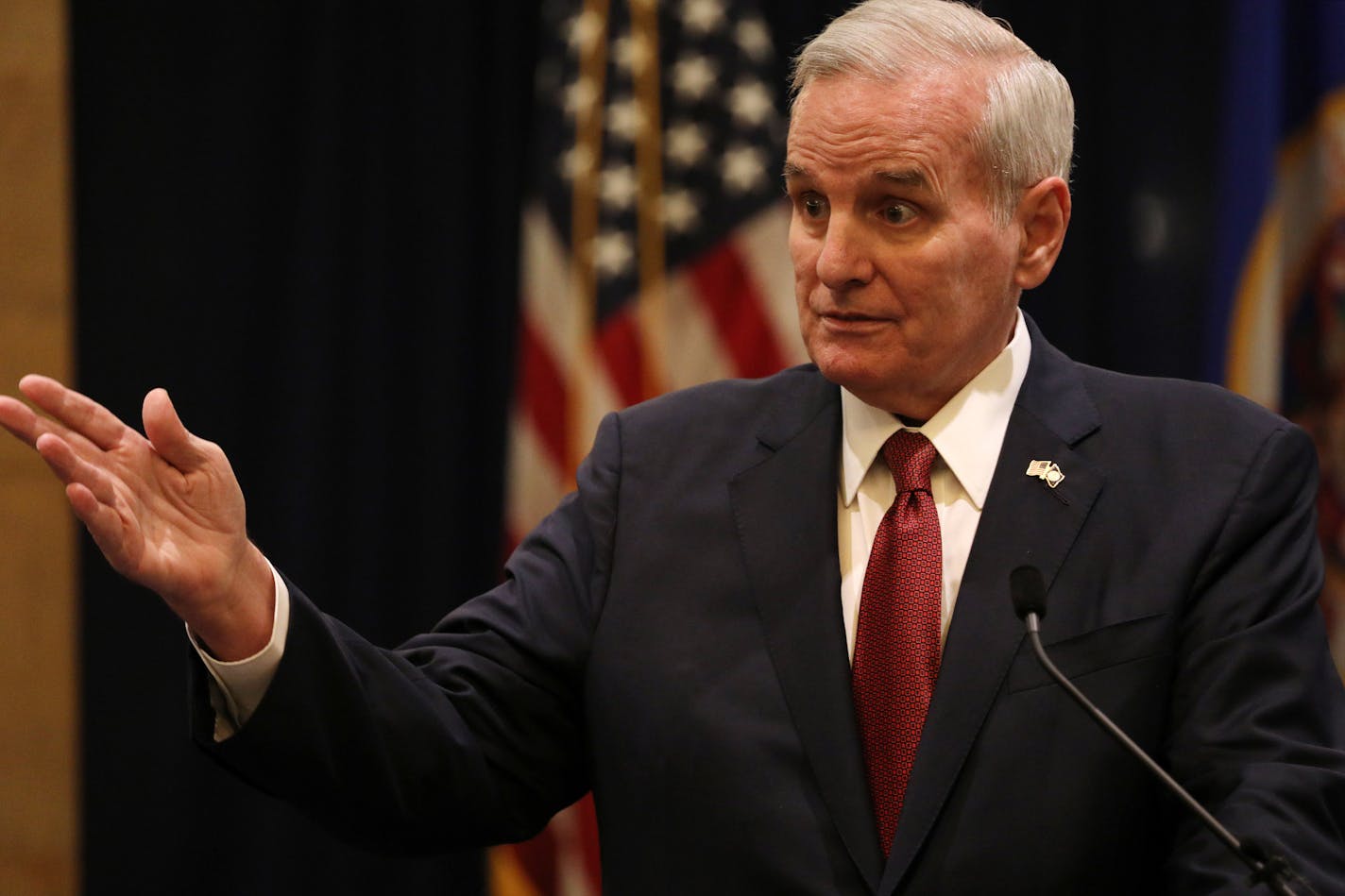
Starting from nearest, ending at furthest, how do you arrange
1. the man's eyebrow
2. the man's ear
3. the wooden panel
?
the man's eyebrow < the man's ear < the wooden panel

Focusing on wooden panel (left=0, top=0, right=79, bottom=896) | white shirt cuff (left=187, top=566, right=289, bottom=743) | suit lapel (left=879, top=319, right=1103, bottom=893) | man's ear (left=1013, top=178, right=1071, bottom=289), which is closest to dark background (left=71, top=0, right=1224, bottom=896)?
wooden panel (left=0, top=0, right=79, bottom=896)

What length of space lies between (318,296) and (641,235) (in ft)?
2.83

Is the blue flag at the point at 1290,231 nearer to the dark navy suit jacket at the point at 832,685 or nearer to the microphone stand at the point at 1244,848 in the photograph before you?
the dark navy suit jacket at the point at 832,685

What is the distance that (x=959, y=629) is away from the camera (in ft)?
5.59

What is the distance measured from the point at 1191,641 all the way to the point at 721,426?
621mm

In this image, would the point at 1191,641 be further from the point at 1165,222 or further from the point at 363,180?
the point at 363,180

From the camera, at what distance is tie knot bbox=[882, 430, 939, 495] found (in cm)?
183

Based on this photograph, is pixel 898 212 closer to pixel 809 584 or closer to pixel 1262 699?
pixel 809 584

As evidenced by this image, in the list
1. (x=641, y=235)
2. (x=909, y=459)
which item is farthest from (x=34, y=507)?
(x=909, y=459)

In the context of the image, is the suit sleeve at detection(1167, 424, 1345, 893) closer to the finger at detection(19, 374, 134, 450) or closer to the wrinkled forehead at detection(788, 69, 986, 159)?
the wrinkled forehead at detection(788, 69, 986, 159)

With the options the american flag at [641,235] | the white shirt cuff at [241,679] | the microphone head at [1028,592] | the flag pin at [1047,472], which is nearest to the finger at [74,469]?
the white shirt cuff at [241,679]

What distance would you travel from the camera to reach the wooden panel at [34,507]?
12.1 feet

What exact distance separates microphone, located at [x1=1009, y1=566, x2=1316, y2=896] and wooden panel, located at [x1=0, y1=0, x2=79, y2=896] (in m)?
2.81

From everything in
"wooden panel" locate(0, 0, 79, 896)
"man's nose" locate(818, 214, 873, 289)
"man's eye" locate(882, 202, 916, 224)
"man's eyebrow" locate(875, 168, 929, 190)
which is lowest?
"wooden panel" locate(0, 0, 79, 896)
